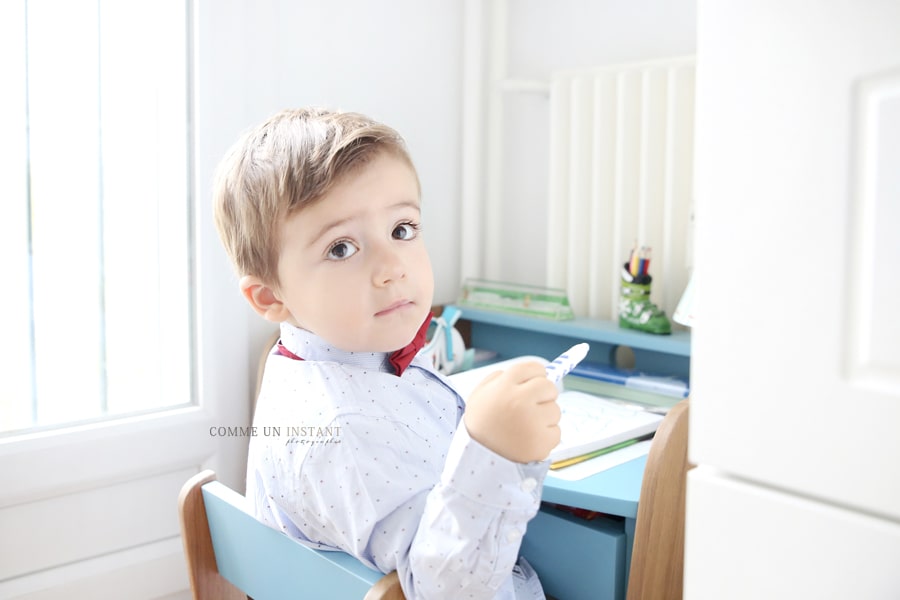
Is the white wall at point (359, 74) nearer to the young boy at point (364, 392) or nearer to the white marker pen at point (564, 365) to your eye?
the young boy at point (364, 392)

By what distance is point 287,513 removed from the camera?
738 millimetres

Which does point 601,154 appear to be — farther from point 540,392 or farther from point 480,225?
point 540,392

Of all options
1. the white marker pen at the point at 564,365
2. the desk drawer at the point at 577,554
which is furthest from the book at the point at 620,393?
the white marker pen at the point at 564,365

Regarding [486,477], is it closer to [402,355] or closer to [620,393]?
[402,355]

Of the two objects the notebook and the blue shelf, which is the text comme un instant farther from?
the blue shelf

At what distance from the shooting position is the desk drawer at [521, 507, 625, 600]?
875mm

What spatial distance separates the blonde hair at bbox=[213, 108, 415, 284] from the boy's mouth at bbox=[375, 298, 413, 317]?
0.12 meters

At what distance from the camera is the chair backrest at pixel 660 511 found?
2.66ft

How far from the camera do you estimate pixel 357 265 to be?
72 cm

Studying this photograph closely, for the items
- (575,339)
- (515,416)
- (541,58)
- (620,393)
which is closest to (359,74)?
(541,58)

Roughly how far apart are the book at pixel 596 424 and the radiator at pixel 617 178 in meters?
0.35

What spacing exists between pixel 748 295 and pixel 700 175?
73mm

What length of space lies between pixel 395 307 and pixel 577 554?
42 centimetres

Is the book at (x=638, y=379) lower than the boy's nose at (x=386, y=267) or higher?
lower
